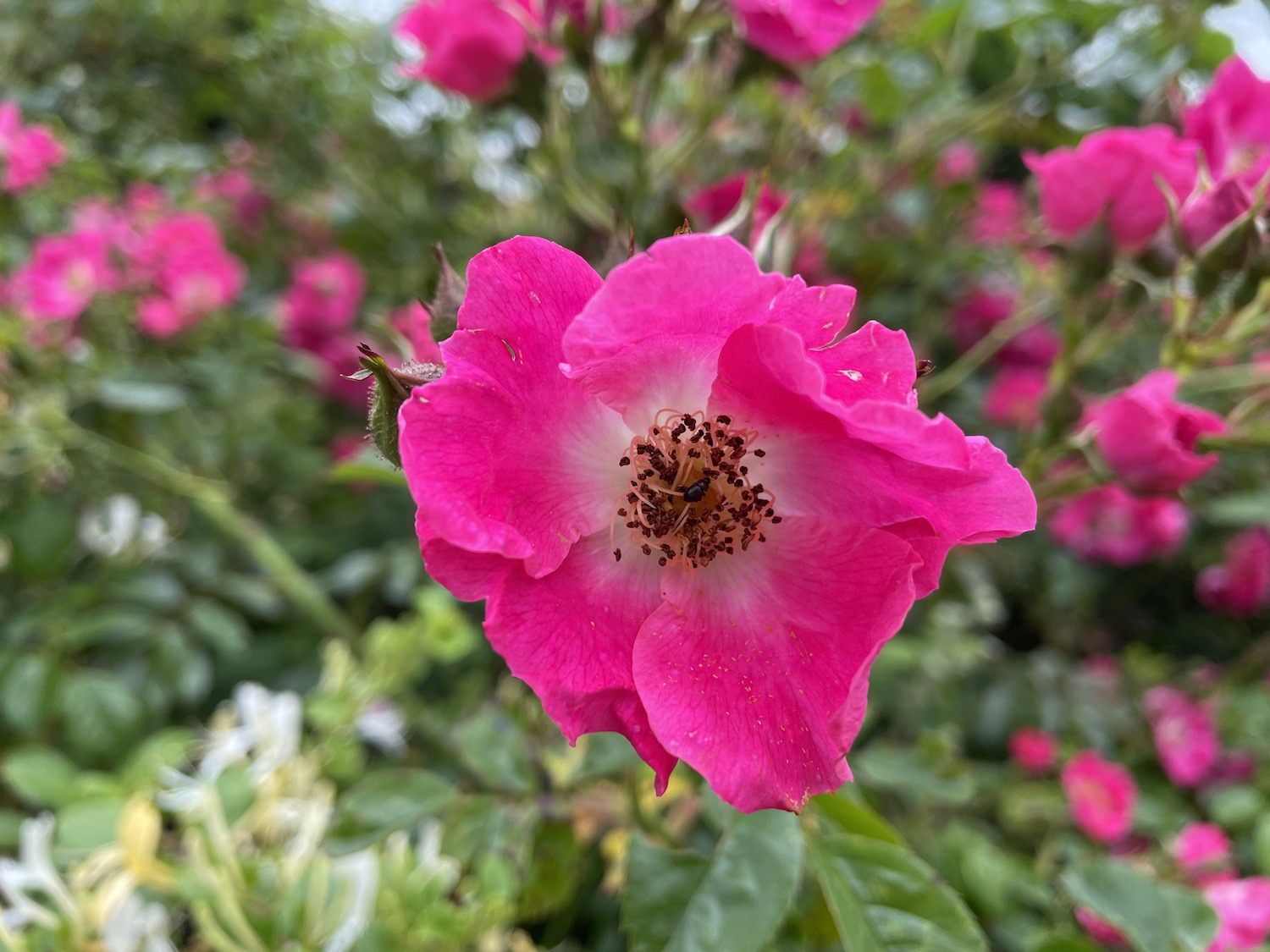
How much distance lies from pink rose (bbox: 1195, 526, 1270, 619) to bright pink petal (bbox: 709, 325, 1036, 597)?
1631 millimetres

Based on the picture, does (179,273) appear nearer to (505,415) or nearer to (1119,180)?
(505,415)

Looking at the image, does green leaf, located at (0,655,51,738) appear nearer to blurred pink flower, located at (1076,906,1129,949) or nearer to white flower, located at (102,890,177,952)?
white flower, located at (102,890,177,952)

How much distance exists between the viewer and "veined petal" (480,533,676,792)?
413mm

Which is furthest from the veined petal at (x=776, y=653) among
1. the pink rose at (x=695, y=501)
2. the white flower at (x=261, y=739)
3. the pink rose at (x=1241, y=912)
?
the pink rose at (x=1241, y=912)

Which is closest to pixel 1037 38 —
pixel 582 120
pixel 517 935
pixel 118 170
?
pixel 582 120

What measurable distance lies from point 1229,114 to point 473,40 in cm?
75

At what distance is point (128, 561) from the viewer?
4.13ft

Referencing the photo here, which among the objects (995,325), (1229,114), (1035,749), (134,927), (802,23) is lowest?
(1035,749)

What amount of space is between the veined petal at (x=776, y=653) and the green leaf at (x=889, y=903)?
18 centimetres

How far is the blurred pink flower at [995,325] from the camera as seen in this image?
174 centimetres

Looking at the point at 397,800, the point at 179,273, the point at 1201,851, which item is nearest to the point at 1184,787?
the point at 1201,851

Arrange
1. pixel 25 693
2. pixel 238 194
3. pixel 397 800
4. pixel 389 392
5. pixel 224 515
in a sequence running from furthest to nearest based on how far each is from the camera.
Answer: pixel 238 194 → pixel 224 515 → pixel 25 693 → pixel 397 800 → pixel 389 392

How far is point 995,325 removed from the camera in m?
1.72

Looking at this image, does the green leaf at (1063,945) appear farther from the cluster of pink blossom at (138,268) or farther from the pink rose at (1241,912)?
the cluster of pink blossom at (138,268)
